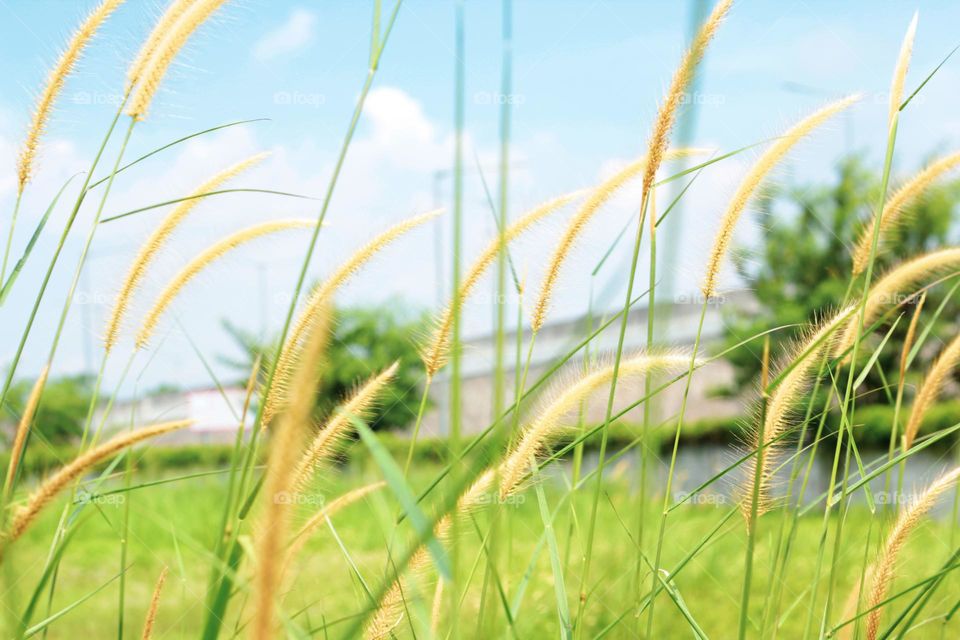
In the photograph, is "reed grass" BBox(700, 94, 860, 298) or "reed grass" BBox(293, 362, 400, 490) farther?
"reed grass" BBox(700, 94, 860, 298)

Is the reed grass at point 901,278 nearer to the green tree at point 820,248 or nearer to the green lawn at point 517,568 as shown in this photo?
the green lawn at point 517,568

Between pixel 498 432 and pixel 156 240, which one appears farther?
pixel 156 240

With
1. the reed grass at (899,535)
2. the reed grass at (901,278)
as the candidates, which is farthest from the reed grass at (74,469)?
the reed grass at (901,278)

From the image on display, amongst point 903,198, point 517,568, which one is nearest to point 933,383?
point 903,198

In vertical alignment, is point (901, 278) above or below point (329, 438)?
above

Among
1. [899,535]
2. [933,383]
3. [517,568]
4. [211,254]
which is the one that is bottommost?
[517,568]

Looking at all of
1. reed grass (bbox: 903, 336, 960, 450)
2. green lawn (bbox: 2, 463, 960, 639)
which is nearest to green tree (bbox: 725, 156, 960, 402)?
green lawn (bbox: 2, 463, 960, 639)

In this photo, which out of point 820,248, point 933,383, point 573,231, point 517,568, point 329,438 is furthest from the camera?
point 820,248

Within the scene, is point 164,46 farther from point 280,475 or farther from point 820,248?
point 820,248

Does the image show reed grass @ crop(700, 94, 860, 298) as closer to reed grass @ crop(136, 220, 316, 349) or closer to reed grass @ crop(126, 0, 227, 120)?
reed grass @ crop(136, 220, 316, 349)

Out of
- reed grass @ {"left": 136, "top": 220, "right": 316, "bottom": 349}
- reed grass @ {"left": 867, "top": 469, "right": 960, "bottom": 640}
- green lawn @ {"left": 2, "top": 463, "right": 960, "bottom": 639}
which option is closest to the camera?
reed grass @ {"left": 867, "top": 469, "right": 960, "bottom": 640}

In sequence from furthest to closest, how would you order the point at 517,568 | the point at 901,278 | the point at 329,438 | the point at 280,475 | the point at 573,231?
the point at 517,568 → the point at 901,278 → the point at 573,231 → the point at 329,438 → the point at 280,475

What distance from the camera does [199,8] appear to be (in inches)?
52.1

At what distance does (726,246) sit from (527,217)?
0.31m
